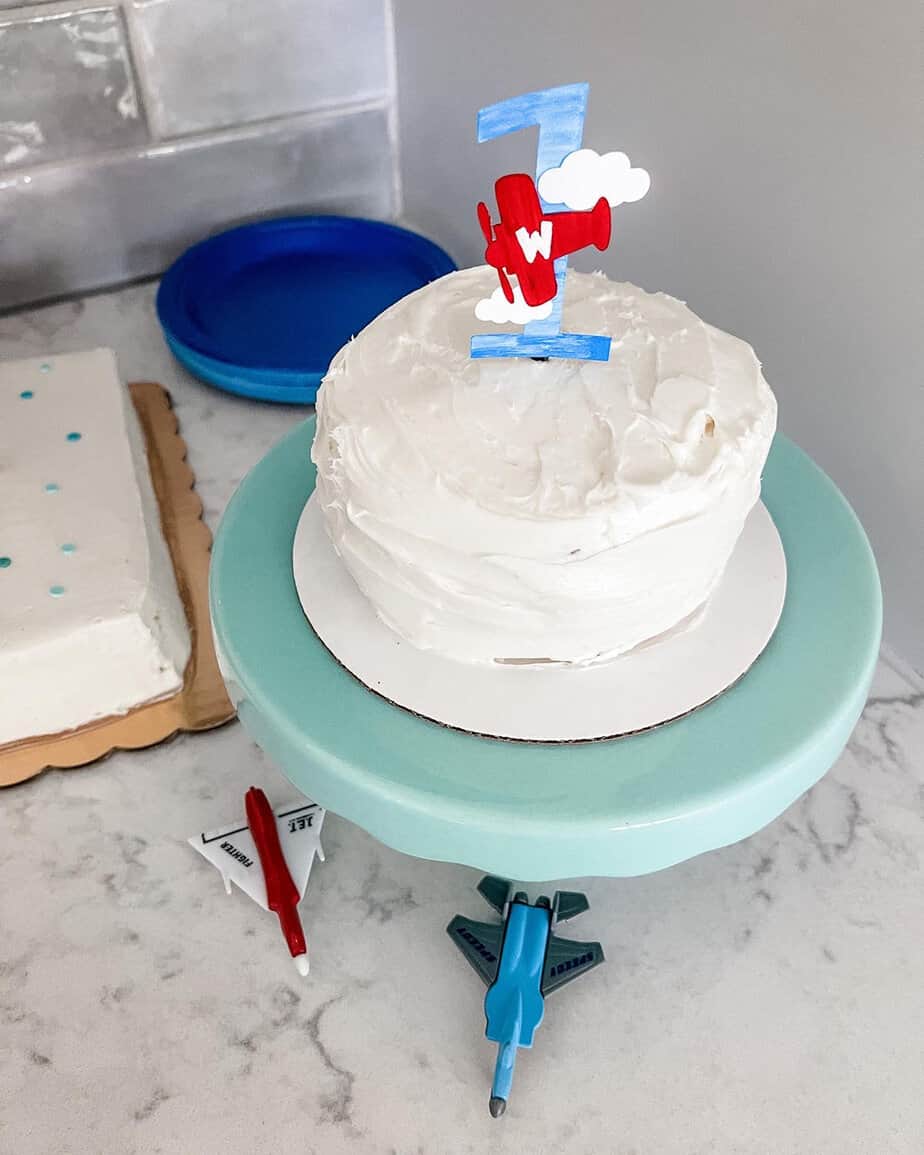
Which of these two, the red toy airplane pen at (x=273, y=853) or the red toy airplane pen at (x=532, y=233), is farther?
the red toy airplane pen at (x=273, y=853)

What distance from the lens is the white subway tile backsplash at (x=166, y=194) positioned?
1200 millimetres

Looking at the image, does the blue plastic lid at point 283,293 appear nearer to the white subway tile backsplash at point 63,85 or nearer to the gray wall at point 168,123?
the gray wall at point 168,123

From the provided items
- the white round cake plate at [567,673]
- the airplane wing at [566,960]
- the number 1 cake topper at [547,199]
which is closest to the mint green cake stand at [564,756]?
the white round cake plate at [567,673]

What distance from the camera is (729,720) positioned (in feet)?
1.95

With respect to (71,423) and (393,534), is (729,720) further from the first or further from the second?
(71,423)

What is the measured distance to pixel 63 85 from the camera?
113cm

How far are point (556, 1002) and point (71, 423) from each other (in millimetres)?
624

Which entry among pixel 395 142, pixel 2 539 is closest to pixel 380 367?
pixel 2 539

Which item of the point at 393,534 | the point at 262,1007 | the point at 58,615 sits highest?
the point at 393,534

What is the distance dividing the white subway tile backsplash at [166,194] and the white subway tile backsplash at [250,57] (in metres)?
0.03

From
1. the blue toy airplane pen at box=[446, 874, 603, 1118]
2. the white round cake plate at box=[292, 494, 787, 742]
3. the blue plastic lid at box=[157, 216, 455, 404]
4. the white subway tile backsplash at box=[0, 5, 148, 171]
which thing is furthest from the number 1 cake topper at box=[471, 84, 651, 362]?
the white subway tile backsplash at box=[0, 5, 148, 171]

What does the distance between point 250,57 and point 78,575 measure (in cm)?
74

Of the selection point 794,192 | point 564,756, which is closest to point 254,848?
point 564,756

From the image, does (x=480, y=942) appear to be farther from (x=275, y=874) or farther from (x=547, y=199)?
(x=547, y=199)
